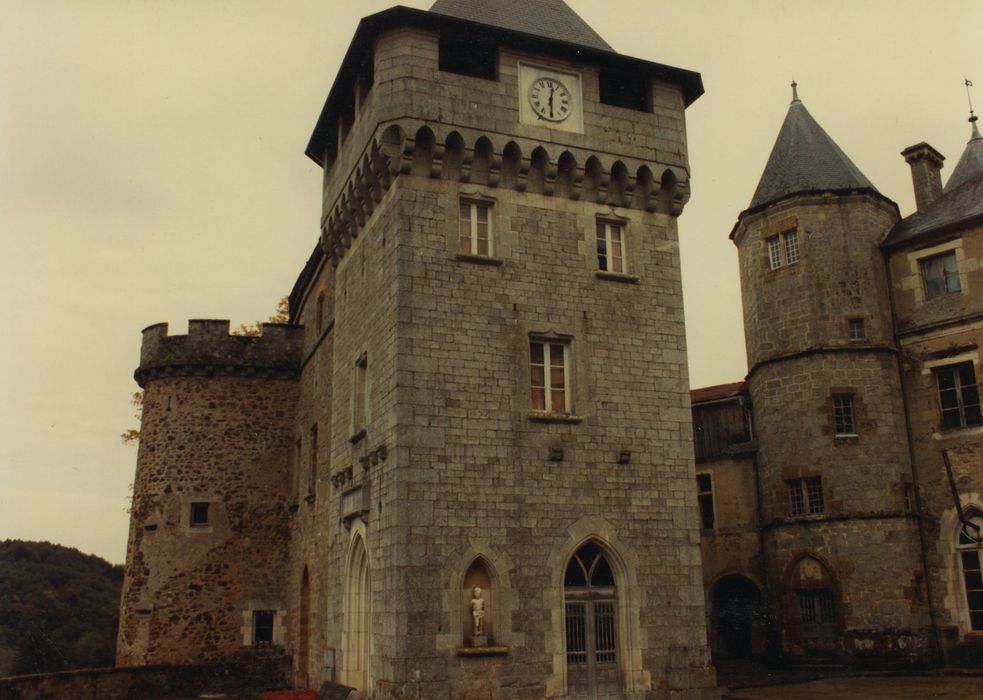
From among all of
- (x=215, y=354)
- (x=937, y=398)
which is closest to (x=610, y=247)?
(x=937, y=398)

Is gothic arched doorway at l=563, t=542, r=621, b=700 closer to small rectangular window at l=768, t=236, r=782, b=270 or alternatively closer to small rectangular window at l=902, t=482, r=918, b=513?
small rectangular window at l=902, t=482, r=918, b=513

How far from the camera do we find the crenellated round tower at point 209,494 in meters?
22.0

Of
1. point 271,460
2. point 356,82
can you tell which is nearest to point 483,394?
point 356,82

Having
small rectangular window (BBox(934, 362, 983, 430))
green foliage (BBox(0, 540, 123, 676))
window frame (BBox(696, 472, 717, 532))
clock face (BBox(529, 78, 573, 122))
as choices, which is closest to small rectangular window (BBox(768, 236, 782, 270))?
small rectangular window (BBox(934, 362, 983, 430))

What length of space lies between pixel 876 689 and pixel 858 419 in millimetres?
6311

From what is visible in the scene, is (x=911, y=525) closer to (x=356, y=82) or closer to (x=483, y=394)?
(x=483, y=394)

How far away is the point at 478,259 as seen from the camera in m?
15.4

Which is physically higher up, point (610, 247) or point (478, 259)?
point (610, 247)

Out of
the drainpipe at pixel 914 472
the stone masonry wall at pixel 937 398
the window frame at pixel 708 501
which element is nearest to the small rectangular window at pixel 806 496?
the drainpipe at pixel 914 472

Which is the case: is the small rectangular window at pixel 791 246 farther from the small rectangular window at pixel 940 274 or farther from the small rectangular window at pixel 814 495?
the small rectangular window at pixel 814 495

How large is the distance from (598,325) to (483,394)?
2459mm

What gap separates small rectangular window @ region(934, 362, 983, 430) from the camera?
→ 20391mm

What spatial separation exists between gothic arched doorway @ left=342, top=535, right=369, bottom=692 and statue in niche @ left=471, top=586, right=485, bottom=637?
2181mm

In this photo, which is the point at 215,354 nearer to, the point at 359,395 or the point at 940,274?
the point at 359,395
